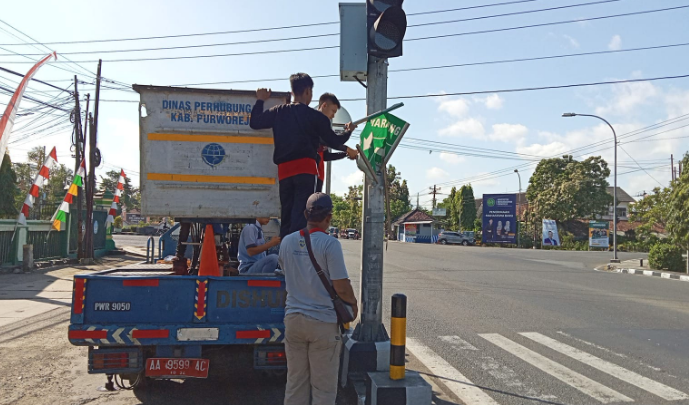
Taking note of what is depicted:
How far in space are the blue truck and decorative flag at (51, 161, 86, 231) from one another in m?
14.6

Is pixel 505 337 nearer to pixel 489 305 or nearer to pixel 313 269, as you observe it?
pixel 489 305

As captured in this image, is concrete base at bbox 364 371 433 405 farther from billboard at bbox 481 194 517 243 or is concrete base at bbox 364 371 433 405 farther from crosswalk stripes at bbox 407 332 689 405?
billboard at bbox 481 194 517 243

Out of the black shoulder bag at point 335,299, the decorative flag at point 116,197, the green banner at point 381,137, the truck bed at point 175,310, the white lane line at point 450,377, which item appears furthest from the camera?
the decorative flag at point 116,197

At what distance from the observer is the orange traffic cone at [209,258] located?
4.71 meters

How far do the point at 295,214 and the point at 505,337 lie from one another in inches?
191

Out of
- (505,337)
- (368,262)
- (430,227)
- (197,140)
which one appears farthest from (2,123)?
(430,227)

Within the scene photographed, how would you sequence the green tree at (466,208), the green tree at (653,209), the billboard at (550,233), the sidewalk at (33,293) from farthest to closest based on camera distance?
the green tree at (466,208) → the billboard at (550,233) → the green tree at (653,209) → the sidewalk at (33,293)

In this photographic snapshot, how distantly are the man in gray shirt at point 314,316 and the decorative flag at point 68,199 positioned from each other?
17.2 meters

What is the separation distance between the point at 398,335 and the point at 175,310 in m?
1.78

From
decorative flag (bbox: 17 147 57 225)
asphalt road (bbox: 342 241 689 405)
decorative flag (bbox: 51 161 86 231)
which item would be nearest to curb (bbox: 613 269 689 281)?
asphalt road (bbox: 342 241 689 405)

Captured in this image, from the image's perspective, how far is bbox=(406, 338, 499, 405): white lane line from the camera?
5.00 meters

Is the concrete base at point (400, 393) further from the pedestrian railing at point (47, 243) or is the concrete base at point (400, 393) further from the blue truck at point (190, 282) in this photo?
the pedestrian railing at point (47, 243)

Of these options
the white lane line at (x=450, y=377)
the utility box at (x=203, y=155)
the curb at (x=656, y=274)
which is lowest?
the white lane line at (x=450, y=377)

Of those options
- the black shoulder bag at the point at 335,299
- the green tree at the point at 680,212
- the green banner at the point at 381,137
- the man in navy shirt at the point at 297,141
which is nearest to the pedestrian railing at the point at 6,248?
the man in navy shirt at the point at 297,141
